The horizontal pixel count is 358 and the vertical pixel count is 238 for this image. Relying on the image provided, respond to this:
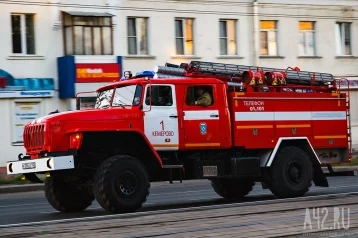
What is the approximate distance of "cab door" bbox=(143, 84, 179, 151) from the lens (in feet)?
54.6

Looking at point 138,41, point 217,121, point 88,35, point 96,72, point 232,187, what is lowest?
point 232,187

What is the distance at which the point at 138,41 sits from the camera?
119 ft

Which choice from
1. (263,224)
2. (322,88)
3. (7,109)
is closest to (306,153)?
(322,88)

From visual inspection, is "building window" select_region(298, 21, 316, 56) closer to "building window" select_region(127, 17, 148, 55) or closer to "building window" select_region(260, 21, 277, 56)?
"building window" select_region(260, 21, 277, 56)

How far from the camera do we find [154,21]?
119 feet

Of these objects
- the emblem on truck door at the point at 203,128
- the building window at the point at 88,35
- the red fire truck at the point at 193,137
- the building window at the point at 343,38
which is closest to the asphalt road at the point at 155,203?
the red fire truck at the point at 193,137

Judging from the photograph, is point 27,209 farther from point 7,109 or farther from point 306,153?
point 7,109

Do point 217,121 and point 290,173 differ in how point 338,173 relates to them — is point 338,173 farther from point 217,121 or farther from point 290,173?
point 217,121

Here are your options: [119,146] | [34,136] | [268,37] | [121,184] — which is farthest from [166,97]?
[268,37]

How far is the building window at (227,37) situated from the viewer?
38.6 metres

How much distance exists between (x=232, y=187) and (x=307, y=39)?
23.0 metres

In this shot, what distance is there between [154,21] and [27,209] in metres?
19.0

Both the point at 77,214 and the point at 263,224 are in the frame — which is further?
the point at 77,214

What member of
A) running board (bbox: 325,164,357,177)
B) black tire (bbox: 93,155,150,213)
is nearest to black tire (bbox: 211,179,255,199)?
running board (bbox: 325,164,357,177)
